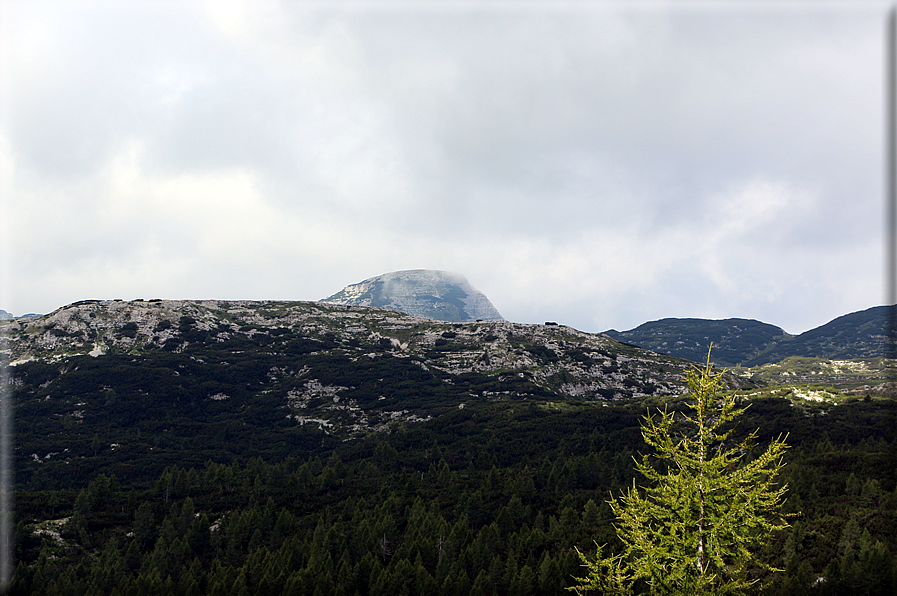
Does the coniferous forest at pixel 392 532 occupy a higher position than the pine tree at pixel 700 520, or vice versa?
the pine tree at pixel 700 520

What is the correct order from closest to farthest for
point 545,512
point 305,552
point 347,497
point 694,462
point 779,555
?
point 694,462
point 779,555
point 305,552
point 545,512
point 347,497

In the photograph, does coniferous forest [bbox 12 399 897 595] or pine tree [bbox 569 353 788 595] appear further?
coniferous forest [bbox 12 399 897 595]

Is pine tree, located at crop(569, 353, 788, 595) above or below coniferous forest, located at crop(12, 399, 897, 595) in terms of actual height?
above

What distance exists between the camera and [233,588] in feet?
317

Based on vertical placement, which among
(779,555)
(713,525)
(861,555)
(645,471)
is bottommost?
(779,555)

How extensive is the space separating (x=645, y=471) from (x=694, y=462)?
10.0 feet

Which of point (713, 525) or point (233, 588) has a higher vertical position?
point (713, 525)

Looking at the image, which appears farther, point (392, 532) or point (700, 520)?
point (392, 532)

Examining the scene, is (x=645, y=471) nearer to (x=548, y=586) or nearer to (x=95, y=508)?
(x=548, y=586)

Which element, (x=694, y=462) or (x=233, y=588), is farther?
(x=233, y=588)

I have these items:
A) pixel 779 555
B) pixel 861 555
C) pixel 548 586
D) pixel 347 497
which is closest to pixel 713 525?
pixel 548 586

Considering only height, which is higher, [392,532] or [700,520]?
[700,520]

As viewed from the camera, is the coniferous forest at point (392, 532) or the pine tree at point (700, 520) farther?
the coniferous forest at point (392, 532)

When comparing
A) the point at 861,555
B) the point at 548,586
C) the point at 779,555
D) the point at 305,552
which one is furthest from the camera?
the point at 305,552
